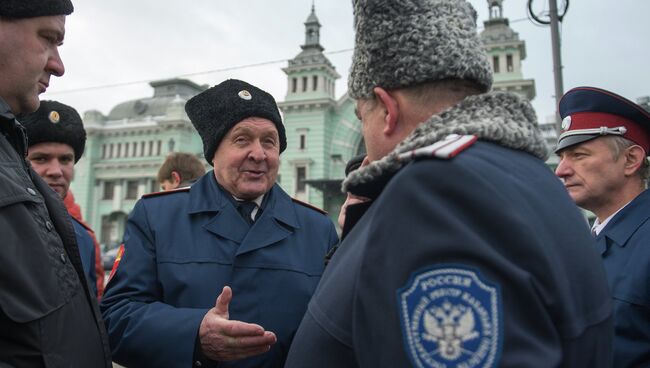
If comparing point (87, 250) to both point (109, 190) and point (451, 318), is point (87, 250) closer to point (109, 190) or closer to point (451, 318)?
point (451, 318)

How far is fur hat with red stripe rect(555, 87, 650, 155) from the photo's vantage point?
298 centimetres

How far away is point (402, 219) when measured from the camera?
3.56 feet

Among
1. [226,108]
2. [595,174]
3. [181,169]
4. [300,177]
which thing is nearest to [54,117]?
[226,108]

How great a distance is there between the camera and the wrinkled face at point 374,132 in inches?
55.1

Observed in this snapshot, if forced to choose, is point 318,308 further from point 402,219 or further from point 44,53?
point 44,53

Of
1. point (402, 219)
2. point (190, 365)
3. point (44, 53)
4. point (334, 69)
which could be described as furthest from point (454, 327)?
point (334, 69)

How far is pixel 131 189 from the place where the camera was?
141 ft

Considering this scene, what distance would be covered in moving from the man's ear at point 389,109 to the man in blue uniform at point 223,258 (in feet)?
3.15

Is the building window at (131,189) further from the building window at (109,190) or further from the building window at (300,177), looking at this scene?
the building window at (300,177)

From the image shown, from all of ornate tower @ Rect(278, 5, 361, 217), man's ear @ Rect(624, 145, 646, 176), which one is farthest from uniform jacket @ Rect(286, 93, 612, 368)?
ornate tower @ Rect(278, 5, 361, 217)

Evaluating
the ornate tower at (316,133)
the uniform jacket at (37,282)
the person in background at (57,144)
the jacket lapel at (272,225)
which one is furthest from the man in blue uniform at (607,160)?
the ornate tower at (316,133)

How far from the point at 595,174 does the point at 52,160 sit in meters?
3.49

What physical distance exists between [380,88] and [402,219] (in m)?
0.44

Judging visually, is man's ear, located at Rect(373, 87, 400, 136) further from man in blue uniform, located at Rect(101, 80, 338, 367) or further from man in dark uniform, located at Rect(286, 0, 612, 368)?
man in blue uniform, located at Rect(101, 80, 338, 367)
